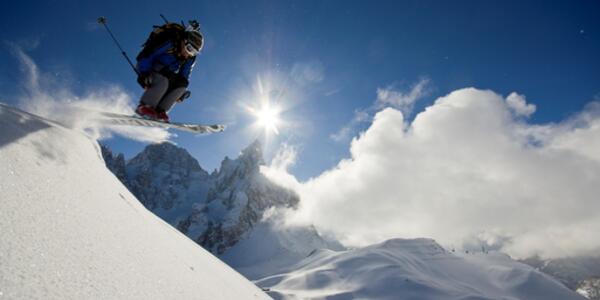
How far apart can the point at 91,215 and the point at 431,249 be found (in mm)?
186498

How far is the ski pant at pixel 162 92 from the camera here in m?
6.65

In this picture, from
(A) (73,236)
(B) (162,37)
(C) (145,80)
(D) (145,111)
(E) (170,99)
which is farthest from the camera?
(E) (170,99)

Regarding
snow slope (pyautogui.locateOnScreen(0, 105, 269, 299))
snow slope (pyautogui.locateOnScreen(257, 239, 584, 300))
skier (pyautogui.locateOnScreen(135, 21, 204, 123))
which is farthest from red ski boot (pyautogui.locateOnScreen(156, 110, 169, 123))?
snow slope (pyautogui.locateOnScreen(257, 239, 584, 300))

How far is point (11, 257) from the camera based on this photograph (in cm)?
154

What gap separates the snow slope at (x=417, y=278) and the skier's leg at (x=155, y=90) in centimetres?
10214

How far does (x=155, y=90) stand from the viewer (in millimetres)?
6672

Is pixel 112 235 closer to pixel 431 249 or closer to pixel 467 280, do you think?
pixel 467 280

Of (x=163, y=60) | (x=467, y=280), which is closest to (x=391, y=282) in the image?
(x=467, y=280)

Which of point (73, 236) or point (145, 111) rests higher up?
point (145, 111)

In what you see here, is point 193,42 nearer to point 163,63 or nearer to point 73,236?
point 163,63

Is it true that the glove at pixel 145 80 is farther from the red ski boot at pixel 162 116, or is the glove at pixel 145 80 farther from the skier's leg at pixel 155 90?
the red ski boot at pixel 162 116

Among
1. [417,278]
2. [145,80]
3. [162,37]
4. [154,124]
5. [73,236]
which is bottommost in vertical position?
[73,236]

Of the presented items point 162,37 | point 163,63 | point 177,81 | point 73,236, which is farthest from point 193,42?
point 73,236

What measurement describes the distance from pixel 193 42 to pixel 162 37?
20.8 inches
